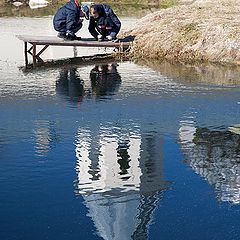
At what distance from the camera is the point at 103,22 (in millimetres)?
16062

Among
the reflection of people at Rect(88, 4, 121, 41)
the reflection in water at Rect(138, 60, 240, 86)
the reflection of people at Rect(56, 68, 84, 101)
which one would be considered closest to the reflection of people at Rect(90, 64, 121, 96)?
the reflection of people at Rect(56, 68, 84, 101)

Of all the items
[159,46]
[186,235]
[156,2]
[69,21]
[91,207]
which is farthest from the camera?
[156,2]

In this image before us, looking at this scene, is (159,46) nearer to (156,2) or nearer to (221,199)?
(221,199)

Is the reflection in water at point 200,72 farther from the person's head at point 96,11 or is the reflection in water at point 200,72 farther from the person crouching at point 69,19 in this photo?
the person crouching at point 69,19

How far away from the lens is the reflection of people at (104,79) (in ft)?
39.0

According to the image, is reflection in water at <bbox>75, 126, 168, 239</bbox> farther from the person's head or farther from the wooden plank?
the person's head

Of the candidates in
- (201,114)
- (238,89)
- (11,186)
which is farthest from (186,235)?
(238,89)

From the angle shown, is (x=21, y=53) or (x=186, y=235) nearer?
Result: (x=186, y=235)

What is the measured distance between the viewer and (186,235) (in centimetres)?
560

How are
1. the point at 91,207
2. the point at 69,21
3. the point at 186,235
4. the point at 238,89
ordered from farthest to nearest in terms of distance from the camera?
the point at 69,21 < the point at 238,89 < the point at 91,207 < the point at 186,235

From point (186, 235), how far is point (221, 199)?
42.3 inches

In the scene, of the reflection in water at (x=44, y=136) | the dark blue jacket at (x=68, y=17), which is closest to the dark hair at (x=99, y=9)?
the dark blue jacket at (x=68, y=17)

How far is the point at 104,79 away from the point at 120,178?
20.5ft

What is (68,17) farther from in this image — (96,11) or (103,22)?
(103,22)
